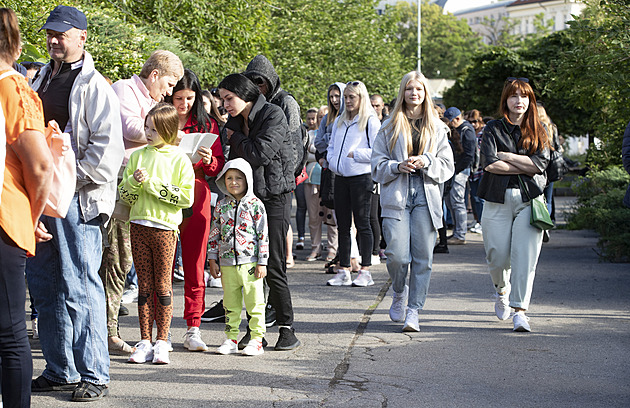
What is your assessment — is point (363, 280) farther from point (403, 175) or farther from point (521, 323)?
point (521, 323)

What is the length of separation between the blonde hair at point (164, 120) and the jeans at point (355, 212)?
12.9 feet

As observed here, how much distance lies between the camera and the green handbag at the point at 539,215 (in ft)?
23.4

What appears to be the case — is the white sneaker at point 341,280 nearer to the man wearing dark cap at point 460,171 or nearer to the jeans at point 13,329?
the man wearing dark cap at point 460,171

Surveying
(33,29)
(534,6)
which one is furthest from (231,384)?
(534,6)

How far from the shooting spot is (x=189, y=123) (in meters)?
6.77

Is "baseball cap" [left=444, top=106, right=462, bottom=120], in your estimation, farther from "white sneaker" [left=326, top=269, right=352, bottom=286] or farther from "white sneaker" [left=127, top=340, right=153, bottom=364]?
"white sneaker" [left=127, top=340, right=153, bottom=364]

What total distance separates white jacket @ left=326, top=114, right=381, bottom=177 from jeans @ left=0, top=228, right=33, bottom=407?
5.76m

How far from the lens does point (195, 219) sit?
6.56 metres

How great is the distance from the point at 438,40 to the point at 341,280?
94095mm

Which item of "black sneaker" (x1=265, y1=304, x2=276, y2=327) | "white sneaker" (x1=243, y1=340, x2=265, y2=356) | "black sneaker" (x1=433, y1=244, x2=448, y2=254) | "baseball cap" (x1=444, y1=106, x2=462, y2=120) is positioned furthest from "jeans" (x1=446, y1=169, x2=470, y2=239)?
"white sneaker" (x1=243, y1=340, x2=265, y2=356)

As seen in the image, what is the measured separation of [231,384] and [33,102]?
2200mm

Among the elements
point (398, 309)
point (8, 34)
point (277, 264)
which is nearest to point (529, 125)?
point (398, 309)

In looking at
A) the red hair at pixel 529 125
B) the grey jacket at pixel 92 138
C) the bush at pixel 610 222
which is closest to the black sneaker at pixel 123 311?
the grey jacket at pixel 92 138

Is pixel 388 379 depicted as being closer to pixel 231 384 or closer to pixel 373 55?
pixel 231 384
